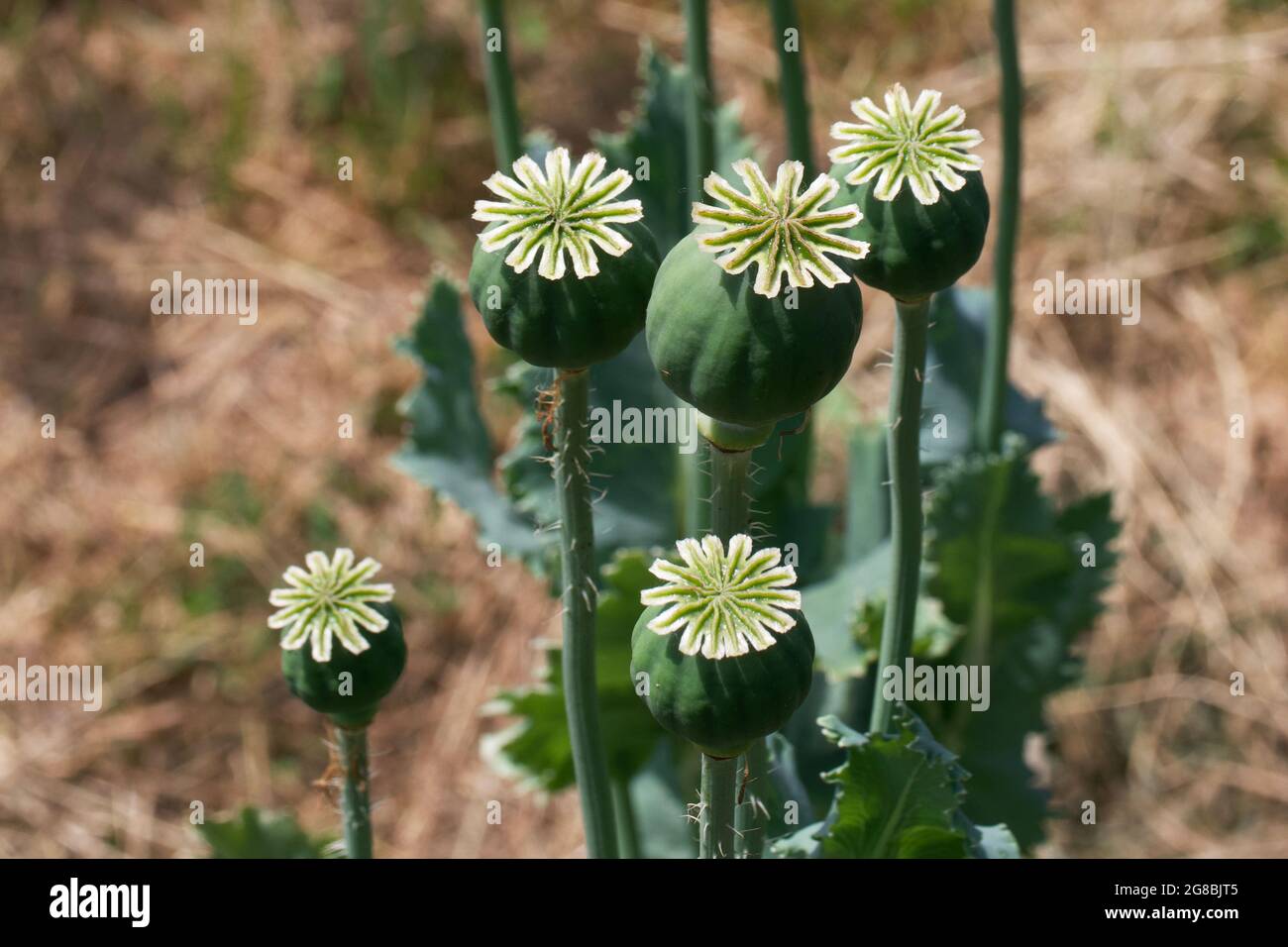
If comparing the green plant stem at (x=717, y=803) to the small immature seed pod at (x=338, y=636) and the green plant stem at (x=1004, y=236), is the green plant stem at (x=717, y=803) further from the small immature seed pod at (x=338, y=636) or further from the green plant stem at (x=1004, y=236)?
the green plant stem at (x=1004, y=236)

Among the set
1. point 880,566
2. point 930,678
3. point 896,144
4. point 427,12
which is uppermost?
point 427,12

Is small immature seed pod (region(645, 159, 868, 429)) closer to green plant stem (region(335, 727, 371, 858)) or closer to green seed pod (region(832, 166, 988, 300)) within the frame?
green seed pod (region(832, 166, 988, 300))

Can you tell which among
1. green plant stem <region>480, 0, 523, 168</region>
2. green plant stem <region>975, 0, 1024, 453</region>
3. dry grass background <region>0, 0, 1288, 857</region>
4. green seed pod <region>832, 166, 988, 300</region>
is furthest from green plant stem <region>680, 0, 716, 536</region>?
dry grass background <region>0, 0, 1288, 857</region>

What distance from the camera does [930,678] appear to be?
204cm

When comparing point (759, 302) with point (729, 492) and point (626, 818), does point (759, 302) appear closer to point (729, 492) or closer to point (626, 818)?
point (729, 492)

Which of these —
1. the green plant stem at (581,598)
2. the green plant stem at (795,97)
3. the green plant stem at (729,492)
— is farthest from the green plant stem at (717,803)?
the green plant stem at (795,97)

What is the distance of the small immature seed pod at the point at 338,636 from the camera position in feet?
4.15

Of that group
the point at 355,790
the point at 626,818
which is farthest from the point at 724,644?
the point at 626,818

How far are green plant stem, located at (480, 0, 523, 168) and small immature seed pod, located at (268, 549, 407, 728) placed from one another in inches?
26.6

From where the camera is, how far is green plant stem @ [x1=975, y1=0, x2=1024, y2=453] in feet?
5.80

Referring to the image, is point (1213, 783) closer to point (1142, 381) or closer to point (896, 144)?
point (1142, 381)

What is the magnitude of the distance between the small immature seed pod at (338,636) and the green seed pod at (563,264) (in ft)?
1.02
